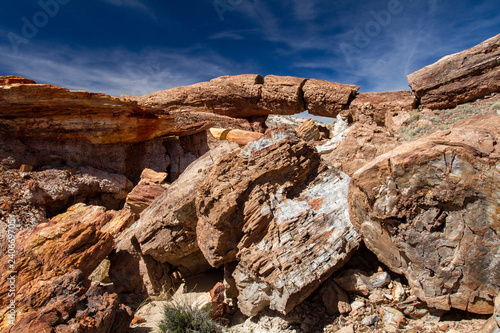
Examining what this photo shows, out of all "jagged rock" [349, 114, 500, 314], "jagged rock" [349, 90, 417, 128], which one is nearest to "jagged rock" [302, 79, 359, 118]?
"jagged rock" [349, 90, 417, 128]

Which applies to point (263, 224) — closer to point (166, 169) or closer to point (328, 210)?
point (328, 210)

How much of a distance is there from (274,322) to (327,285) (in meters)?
0.73

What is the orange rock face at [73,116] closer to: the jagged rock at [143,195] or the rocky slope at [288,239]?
the rocky slope at [288,239]

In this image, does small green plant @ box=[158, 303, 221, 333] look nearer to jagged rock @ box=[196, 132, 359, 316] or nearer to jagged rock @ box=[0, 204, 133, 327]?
jagged rock @ box=[196, 132, 359, 316]

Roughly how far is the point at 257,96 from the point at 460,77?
6612mm

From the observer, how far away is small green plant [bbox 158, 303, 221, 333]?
331cm

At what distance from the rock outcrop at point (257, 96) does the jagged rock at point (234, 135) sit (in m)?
1.64

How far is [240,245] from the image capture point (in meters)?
3.32

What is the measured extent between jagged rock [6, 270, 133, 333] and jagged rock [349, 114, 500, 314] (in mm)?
3145

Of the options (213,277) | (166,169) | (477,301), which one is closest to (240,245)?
(213,277)

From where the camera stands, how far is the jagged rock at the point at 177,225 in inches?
163

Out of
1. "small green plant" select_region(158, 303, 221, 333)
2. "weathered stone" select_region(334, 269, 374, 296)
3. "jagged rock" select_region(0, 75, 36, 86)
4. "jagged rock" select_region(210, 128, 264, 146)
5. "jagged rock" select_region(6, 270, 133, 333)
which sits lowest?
"small green plant" select_region(158, 303, 221, 333)

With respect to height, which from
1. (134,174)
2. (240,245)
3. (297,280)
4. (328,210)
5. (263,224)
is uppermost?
(134,174)

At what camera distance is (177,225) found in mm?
4242
